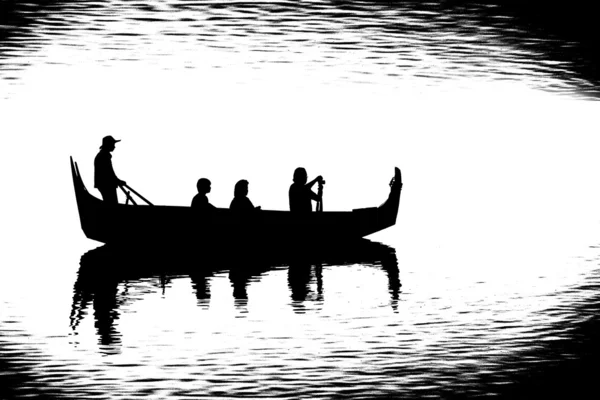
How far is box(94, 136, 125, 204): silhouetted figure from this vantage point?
17.4m

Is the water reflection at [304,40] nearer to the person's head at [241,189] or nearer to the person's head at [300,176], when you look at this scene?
the person's head at [300,176]

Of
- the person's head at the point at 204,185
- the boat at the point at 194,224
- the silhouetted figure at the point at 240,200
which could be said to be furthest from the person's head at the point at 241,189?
the person's head at the point at 204,185

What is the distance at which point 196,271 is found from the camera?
14.8 meters

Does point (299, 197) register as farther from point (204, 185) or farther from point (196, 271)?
point (196, 271)

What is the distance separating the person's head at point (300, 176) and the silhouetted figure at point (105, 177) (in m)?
3.02

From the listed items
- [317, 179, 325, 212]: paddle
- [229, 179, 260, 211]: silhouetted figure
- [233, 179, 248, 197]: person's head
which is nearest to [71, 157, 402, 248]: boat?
[229, 179, 260, 211]: silhouetted figure

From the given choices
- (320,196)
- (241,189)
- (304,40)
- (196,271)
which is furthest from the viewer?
(320,196)

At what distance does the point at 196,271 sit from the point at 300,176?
3329 mm

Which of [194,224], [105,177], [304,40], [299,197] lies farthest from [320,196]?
[105,177]

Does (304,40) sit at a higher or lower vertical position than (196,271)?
higher

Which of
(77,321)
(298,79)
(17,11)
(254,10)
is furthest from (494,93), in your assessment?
(77,321)

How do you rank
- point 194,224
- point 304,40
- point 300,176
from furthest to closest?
point 300,176
point 194,224
point 304,40

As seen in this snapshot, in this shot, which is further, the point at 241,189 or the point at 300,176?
the point at 300,176

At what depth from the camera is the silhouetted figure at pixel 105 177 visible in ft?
57.0
